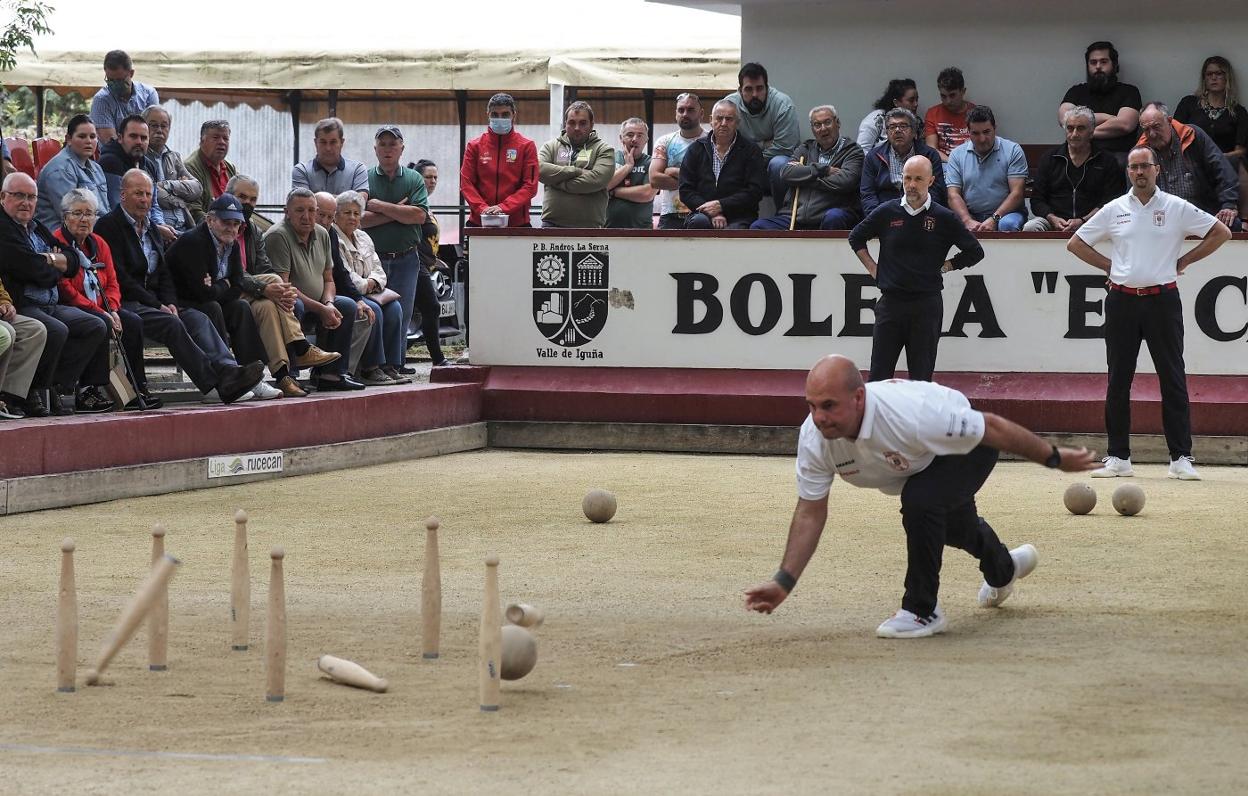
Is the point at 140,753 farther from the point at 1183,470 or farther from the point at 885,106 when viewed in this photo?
the point at 885,106

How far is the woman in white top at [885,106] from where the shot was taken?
16.2m

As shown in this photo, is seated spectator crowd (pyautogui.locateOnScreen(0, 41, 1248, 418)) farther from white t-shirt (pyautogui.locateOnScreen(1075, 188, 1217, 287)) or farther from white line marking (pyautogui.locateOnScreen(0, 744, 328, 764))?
white line marking (pyautogui.locateOnScreen(0, 744, 328, 764))

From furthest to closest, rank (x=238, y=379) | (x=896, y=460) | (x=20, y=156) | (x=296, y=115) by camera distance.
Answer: (x=296, y=115) < (x=20, y=156) < (x=238, y=379) < (x=896, y=460)

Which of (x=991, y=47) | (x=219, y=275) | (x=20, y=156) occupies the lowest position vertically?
(x=219, y=275)

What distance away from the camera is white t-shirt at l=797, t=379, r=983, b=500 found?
6.91 meters

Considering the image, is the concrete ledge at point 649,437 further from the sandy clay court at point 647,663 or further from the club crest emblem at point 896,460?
the club crest emblem at point 896,460

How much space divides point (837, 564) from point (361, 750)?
14.1ft

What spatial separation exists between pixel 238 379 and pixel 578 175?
4.28 meters

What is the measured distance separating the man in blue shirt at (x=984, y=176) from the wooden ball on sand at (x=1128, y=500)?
186 inches

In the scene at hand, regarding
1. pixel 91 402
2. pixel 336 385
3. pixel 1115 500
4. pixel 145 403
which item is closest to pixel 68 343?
pixel 91 402

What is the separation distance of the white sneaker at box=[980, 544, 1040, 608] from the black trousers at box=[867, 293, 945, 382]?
16.9 ft

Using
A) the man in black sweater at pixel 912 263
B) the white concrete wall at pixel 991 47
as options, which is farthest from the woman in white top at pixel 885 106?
the man in black sweater at pixel 912 263

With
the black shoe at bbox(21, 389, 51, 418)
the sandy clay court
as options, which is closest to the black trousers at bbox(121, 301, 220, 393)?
the black shoe at bbox(21, 389, 51, 418)

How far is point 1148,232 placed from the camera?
12.6 m
